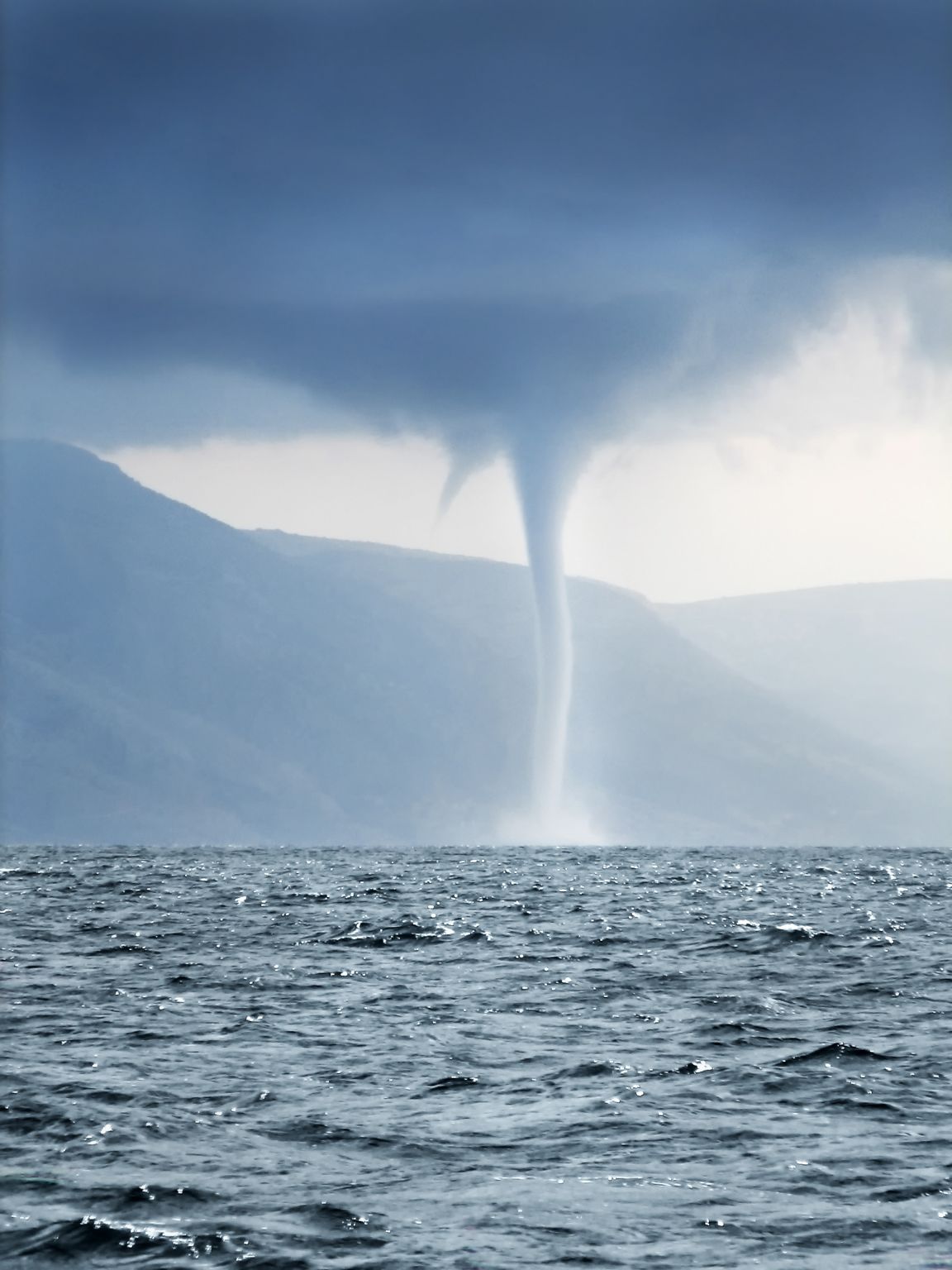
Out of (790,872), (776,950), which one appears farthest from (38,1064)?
(790,872)

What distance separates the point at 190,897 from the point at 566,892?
1380cm

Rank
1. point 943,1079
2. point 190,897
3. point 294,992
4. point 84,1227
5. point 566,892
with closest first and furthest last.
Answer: point 84,1227 < point 943,1079 < point 294,992 < point 190,897 < point 566,892

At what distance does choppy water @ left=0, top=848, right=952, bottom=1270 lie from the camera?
11836 mm

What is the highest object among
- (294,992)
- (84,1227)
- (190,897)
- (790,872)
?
(790,872)

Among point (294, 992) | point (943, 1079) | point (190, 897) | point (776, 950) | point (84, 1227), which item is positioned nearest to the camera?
point (84, 1227)

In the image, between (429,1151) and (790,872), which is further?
(790,872)

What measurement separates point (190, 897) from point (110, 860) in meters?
31.8

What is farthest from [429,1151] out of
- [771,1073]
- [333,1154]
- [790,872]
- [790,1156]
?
[790,872]

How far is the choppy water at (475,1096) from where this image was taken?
1184 centimetres

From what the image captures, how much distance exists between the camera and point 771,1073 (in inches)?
709

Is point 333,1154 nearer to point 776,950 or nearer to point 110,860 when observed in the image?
point 776,950

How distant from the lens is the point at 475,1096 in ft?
55.4

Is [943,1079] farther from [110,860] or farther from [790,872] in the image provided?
[110,860]

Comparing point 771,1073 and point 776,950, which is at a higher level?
point 776,950
